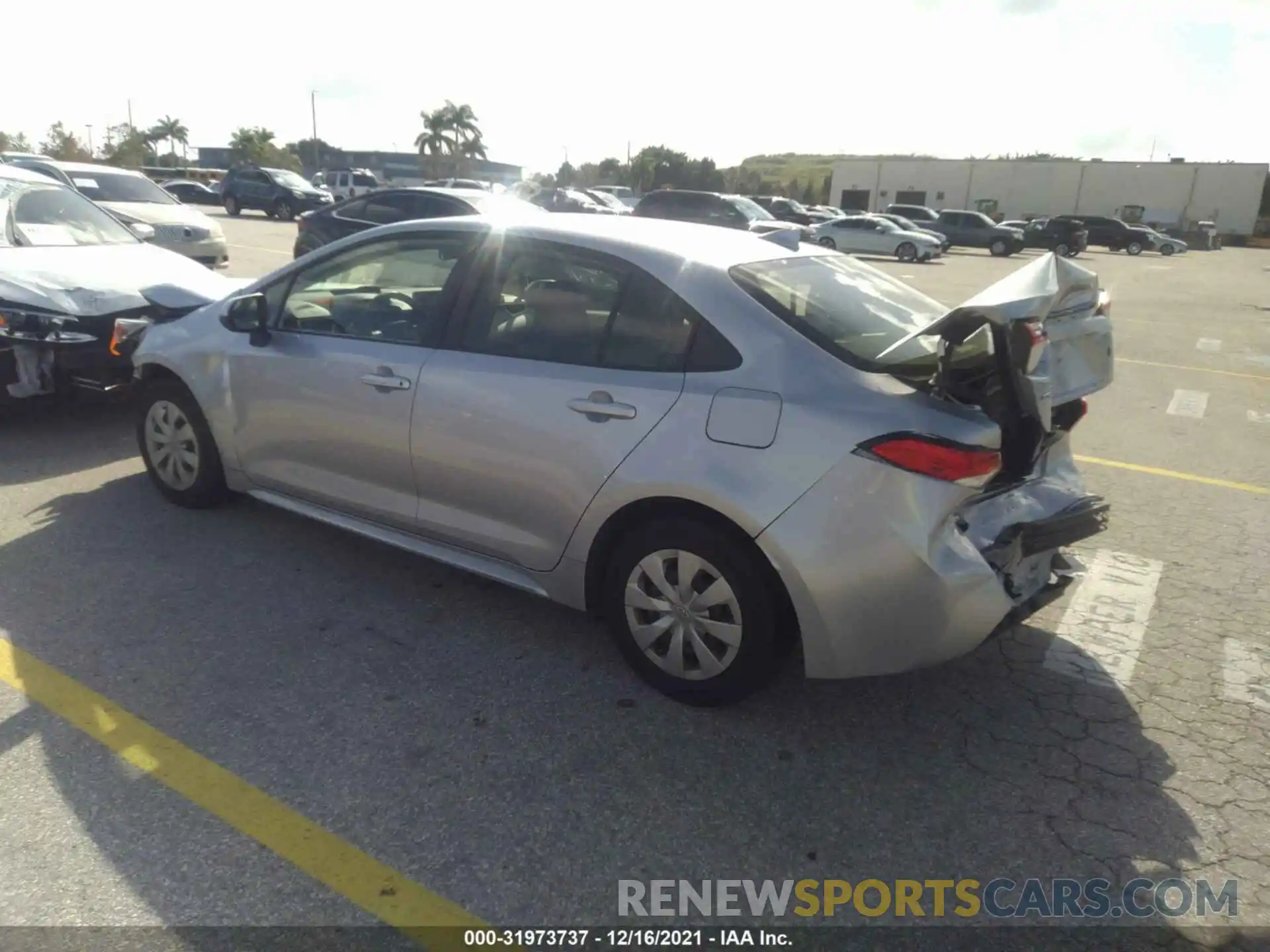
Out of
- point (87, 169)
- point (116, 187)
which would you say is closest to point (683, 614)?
point (116, 187)

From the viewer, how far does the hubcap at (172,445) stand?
468 cm

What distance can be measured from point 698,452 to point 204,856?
183 centimetres

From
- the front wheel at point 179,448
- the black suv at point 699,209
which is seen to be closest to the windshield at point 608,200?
the black suv at point 699,209

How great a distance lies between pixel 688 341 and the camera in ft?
10.3

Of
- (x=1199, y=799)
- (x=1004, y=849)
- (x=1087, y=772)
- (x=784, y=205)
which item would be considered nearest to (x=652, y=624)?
A: (x=1004, y=849)

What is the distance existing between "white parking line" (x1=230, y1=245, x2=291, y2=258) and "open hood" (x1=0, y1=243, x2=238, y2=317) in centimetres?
1196

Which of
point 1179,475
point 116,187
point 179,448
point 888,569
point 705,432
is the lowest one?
point 1179,475

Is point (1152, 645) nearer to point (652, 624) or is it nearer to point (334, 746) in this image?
point (652, 624)

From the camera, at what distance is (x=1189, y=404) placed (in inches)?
341

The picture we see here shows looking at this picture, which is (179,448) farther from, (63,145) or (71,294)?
(63,145)

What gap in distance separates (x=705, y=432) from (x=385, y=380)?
148cm

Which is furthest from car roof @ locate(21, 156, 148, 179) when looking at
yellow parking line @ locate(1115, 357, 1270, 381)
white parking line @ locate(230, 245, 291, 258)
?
yellow parking line @ locate(1115, 357, 1270, 381)

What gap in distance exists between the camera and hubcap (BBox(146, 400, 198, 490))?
15.4 ft

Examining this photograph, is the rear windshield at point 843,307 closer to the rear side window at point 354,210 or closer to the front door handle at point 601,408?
the front door handle at point 601,408
